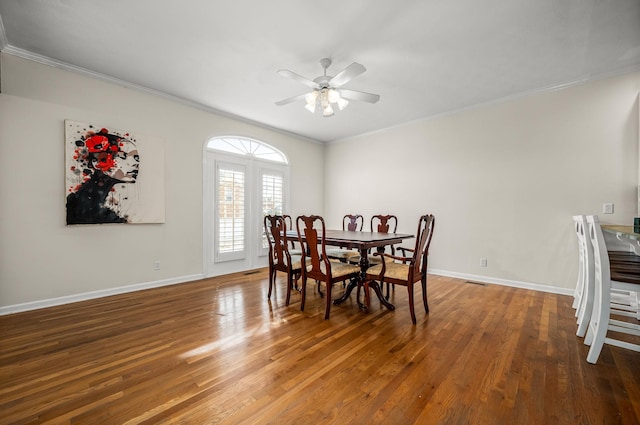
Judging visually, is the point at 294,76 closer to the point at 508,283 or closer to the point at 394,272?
the point at 394,272

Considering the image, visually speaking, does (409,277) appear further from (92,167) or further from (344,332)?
(92,167)

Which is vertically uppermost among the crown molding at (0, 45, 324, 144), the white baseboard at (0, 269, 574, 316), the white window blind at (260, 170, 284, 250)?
the crown molding at (0, 45, 324, 144)

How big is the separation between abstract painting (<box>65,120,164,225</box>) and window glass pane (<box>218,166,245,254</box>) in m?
0.97

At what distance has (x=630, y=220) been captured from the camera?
3191mm

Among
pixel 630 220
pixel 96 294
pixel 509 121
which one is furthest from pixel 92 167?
pixel 630 220

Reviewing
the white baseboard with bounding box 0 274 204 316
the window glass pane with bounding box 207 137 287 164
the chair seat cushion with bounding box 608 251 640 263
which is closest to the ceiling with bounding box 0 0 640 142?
the window glass pane with bounding box 207 137 287 164

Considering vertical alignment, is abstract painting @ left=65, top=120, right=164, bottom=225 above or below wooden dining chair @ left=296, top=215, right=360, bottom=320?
above

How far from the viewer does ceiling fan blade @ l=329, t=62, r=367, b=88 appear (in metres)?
2.45

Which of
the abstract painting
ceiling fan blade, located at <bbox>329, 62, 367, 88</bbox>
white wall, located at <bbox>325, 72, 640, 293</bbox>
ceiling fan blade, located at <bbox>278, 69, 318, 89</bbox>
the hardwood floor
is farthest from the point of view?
white wall, located at <bbox>325, 72, 640, 293</bbox>

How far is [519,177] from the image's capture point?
3.93m

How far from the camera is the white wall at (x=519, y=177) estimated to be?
3318mm

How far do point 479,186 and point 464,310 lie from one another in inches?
87.1

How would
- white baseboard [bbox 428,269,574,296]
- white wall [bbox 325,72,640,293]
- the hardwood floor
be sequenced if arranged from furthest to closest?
white baseboard [bbox 428,269,574,296] < white wall [bbox 325,72,640,293] < the hardwood floor

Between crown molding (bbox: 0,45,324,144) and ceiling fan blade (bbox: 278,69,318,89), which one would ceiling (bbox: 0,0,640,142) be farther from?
ceiling fan blade (bbox: 278,69,318,89)
